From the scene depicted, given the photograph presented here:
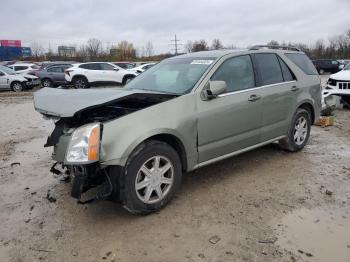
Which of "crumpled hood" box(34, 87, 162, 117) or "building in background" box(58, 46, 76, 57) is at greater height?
"building in background" box(58, 46, 76, 57)

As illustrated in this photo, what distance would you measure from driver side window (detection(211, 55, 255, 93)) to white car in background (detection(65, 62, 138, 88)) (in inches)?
668

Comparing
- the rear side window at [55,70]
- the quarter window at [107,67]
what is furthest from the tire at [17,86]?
the quarter window at [107,67]

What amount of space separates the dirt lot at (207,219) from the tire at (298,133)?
1.03ft

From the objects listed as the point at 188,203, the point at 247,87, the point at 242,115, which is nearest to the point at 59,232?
the point at 188,203

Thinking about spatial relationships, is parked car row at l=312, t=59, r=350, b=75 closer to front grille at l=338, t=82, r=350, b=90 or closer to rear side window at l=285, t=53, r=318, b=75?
front grille at l=338, t=82, r=350, b=90

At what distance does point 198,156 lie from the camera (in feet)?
14.1

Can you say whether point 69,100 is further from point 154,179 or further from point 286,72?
point 286,72

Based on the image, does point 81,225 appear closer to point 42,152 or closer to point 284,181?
point 284,181

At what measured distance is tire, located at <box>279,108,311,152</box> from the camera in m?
5.86

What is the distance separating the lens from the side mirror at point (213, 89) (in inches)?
168

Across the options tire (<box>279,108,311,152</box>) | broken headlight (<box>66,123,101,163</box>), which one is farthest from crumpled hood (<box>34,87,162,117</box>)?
tire (<box>279,108,311,152</box>)

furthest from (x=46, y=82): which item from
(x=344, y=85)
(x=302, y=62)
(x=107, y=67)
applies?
(x=302, y=62)

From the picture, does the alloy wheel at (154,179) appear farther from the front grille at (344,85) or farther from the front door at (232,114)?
the front grille at (344,85)

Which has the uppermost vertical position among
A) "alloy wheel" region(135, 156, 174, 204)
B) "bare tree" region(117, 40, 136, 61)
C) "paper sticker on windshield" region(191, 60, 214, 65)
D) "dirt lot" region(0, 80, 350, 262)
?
"bare tree" region(117, 40, 136, 61)
